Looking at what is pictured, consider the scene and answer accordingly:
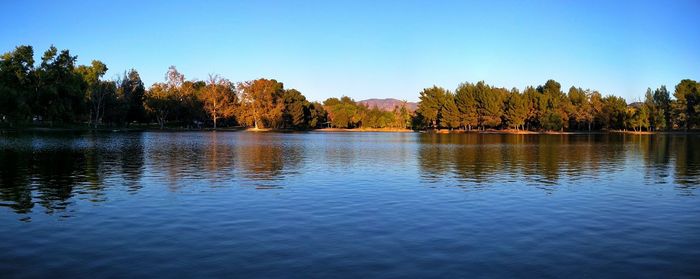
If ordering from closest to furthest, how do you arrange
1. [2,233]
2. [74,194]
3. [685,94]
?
[2,233]
[74,194]
[685,94]

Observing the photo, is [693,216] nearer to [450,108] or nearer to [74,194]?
[74,194]

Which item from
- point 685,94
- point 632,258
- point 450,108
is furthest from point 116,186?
point 685,94

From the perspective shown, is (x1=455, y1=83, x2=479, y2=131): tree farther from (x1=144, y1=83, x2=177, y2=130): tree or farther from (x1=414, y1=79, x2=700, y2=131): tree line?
(x1=144, y1=83, x2=177, y2=130): tree

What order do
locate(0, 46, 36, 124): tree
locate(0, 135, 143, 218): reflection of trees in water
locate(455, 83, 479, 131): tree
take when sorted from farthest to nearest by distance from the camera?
locate(455, 83, 479, 131): tree → locate(0, 46, 36, 124): tree → locate(0, 135, 143, 218): reflection of trees in water

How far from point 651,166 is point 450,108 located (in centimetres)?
11409

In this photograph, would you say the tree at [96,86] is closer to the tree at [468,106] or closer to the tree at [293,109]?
the tree at [293,109]

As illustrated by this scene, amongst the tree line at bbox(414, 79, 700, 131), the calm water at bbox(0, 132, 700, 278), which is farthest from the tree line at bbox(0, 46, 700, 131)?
the calm water at bbox(0, 132, 700, 278)

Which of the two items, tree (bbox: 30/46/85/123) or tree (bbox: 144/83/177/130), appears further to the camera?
tree (bbox: 144/83/177/130)

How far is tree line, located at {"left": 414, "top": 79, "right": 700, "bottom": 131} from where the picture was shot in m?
143

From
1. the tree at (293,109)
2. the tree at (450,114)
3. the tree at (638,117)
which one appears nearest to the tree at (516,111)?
the tree at (450,114)

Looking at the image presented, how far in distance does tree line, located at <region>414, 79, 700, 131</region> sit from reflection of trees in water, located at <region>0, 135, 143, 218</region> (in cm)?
12007

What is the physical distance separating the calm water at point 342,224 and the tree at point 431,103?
12649 centimetres

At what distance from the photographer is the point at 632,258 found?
12.2 meters

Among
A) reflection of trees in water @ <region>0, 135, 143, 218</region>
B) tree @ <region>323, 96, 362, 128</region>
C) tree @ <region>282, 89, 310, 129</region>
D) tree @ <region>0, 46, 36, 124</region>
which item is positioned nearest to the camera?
reflection of trees in water @ <region>0, 135, 143, 218</region>
